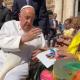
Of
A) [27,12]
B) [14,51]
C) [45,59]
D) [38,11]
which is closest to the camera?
[45,59]

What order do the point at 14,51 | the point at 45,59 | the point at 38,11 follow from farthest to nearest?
the point at 38,11
the point at 14,51
the point at 45,59

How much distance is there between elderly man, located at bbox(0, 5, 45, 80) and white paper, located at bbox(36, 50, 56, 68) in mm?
233

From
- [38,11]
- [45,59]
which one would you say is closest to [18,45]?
[45,59]

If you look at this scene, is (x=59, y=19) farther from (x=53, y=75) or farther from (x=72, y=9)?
(x=53, y=75)

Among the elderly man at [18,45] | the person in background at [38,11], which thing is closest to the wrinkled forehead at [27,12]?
the elderly man at [18,45]

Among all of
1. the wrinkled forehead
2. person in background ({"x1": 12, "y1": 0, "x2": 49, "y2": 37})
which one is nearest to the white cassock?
the wrinkled forehead

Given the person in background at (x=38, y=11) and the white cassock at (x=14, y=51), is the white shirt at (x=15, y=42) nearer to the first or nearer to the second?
the white cassock at (x=14, y=51)

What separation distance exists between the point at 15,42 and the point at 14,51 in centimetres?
20

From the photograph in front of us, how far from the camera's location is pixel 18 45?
6.12m

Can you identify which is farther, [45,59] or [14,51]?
[14,51]

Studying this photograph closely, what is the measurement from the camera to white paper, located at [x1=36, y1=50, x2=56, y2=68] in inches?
236

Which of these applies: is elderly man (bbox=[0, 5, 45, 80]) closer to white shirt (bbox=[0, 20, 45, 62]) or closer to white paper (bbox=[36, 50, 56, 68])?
white shirt (bbox=[0, 20, 45, 62])

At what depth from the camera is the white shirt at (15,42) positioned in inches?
244

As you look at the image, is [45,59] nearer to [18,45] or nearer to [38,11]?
[18,45]
